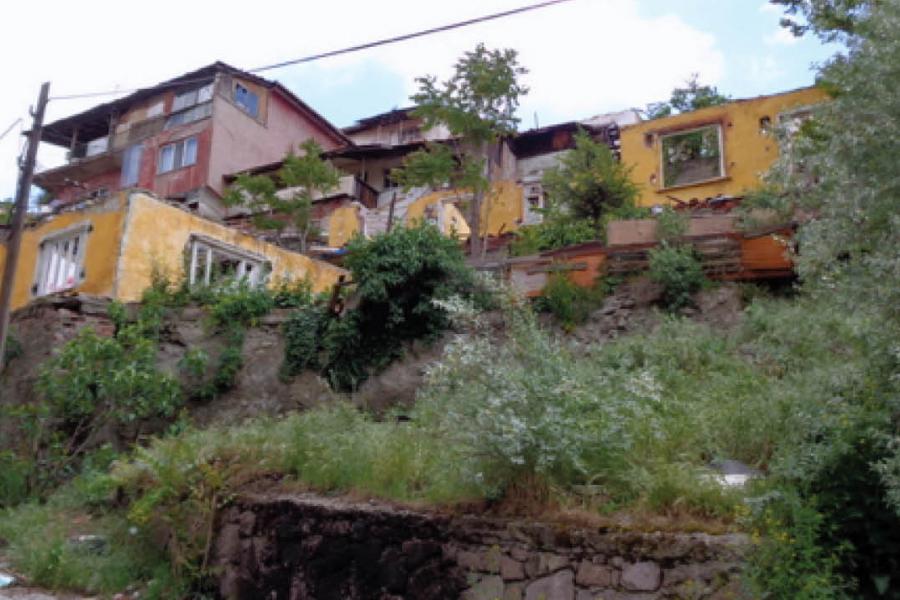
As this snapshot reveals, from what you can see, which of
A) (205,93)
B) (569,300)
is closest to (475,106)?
(569,300)

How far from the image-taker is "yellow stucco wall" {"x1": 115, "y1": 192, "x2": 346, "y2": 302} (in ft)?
53.7

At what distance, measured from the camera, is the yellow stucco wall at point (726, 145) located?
70.9ft

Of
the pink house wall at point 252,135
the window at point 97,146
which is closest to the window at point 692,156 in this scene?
the pink house wall at point 252,135

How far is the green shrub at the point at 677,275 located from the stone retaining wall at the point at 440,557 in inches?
317

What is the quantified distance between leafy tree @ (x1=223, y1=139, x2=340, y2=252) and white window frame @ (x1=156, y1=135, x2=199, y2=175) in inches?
216

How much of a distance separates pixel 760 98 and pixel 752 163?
6.44 feet

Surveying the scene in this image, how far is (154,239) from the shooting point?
55.8 ft

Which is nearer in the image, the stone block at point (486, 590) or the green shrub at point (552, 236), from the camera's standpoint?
the stone block at point (486, 590)

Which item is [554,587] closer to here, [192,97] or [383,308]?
[383,308]

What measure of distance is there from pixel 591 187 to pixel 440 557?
1500 cm

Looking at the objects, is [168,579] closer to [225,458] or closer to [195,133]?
[225,458]

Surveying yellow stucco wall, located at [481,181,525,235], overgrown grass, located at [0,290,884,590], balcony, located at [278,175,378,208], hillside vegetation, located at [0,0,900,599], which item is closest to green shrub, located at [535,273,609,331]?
hillside vegetation, located at [0,0,900,599]

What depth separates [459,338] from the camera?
7.31m

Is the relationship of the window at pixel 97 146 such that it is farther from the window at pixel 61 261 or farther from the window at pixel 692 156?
the window at pixel 692 156
